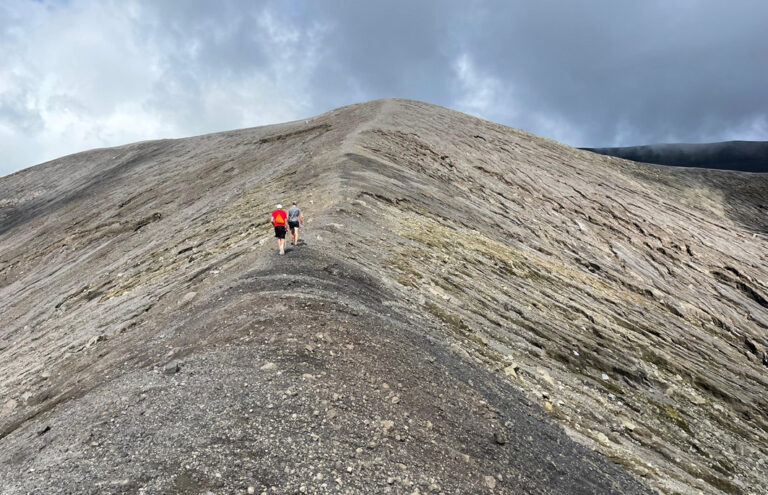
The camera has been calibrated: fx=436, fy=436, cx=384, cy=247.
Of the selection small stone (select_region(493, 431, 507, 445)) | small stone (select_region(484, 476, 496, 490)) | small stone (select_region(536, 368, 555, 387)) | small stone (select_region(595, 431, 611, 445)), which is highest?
small stone (select_region(493, 431, 507, 445))

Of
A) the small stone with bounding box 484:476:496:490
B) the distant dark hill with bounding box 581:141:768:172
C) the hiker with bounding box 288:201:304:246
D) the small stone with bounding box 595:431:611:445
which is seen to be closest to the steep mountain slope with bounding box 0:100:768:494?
the small stone with bounding box 484:476:496:490

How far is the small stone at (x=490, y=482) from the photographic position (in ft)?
19.8

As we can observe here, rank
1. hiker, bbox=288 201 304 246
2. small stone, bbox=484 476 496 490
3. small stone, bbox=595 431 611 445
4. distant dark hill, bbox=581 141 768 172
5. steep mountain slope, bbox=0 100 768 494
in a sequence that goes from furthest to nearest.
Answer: distant dark hill, bbox=581 141 768 172 < hiker, bbox=288 201 304 246 < small stone, bbox=595 431 611 445 < small stone, bbox=484 476 496 490 < steep mountain slope, bbox=0 100 768 494

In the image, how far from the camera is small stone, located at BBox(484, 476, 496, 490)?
6037 mm

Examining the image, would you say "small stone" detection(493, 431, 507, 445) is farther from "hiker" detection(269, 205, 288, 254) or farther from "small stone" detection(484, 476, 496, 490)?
"hiker" detection(269, 205, 288, 254)

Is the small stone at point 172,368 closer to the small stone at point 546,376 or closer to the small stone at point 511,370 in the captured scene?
the small stone at point 511,370

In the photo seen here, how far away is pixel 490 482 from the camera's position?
6109mm

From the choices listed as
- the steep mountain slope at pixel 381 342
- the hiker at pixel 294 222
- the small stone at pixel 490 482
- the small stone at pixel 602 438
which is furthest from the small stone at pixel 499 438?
the hiker at pixel 294 222

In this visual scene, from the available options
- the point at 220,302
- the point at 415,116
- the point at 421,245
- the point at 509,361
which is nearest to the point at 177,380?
the point at 220,302

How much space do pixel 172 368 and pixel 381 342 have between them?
3.69 metres

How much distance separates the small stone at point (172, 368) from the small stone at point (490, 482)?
5.18 meters

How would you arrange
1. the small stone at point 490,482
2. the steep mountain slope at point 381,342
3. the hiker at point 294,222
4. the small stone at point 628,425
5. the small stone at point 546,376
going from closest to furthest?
the steep mountain slope at point 381,342 < the small stone at point 490,482 < the small stone at point 628,425 < the small stone at point 546,376 < the hiker at point 294,222

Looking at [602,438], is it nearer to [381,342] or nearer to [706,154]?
[381,342]

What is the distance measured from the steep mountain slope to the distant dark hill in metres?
66.1
